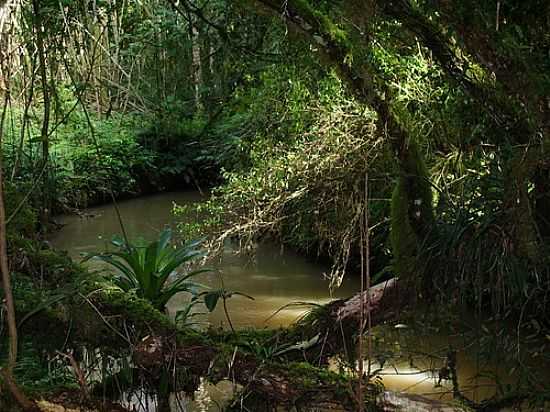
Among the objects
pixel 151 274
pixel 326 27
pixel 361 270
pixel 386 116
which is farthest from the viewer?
pixel 151 274

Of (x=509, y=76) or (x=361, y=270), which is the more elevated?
(x=509, y=76)

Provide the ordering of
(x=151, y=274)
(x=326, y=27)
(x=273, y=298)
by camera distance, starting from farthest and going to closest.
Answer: (x=273, y=298)
(x=151, y=274)
(x=326, y=27)

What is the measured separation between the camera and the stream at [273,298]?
3.92m

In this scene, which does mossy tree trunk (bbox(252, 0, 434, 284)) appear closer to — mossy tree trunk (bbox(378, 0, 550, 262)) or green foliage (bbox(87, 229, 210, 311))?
mossy tree trunk (bbox(378, 0, 550, 262))

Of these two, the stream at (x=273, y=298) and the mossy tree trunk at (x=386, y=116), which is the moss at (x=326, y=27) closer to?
the mossy tree trunk at (x=386, y=116)

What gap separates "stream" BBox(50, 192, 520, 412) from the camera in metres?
3.92

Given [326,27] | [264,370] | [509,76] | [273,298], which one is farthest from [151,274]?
[273,298]

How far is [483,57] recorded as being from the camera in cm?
282

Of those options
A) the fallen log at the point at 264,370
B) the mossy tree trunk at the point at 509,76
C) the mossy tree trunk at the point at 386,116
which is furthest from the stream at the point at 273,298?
the mossy tree trunk at the point at 509,76

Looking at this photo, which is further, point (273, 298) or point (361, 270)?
point (273, 298)

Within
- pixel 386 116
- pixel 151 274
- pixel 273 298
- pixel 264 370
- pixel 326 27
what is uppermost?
pixel 326 27

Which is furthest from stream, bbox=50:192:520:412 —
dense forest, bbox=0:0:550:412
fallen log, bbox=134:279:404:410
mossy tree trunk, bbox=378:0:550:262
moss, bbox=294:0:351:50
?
moss, bbox=294:0:351:50

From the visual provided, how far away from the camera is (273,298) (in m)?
6.65

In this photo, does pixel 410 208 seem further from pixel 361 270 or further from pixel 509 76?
pixel 361 270
